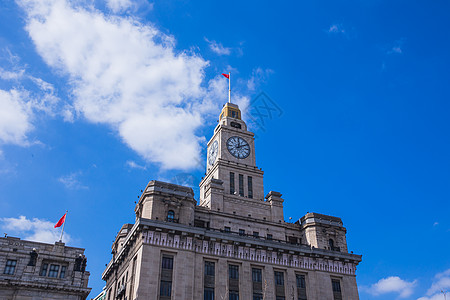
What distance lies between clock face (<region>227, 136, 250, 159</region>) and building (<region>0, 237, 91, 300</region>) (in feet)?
117

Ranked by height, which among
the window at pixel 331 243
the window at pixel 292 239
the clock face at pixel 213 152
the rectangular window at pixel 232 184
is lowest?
the window at pixel 331 243

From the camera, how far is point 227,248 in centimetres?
6706

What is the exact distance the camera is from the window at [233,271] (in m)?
65.4

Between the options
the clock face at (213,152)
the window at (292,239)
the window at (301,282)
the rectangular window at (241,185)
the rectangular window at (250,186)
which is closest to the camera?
the window at (301,282)

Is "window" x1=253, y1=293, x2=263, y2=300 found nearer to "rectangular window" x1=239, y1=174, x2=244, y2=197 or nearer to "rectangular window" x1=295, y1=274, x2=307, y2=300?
"rectangular window" x1=295, y1=274, x2=307, y2=300

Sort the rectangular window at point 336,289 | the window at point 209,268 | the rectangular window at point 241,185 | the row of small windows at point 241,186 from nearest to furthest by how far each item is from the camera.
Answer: the window at point 209,268 < the rectangular window at point 336,289 < the row of small windows at point 241,186 < the rectangular window at point 241,185

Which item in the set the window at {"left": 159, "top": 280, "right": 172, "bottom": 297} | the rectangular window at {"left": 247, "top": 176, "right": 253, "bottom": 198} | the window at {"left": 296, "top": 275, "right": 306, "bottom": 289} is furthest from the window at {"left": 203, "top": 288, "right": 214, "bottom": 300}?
the rectangular window at {"left": 247, "top": 176, "right": 253, "bottom": 198}

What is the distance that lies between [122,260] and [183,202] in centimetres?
1459

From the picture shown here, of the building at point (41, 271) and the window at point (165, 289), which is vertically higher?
the building at point (41, 271)

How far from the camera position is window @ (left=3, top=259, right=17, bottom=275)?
62531 mm

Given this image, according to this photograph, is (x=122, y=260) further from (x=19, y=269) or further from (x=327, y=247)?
(x=327, y=247)

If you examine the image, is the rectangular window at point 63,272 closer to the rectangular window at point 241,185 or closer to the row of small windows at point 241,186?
the row of small windows at point 241,186

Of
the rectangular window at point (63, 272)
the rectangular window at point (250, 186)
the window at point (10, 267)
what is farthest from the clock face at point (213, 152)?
the window at point (10, 267)

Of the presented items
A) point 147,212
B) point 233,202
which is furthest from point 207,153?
point 147,212
